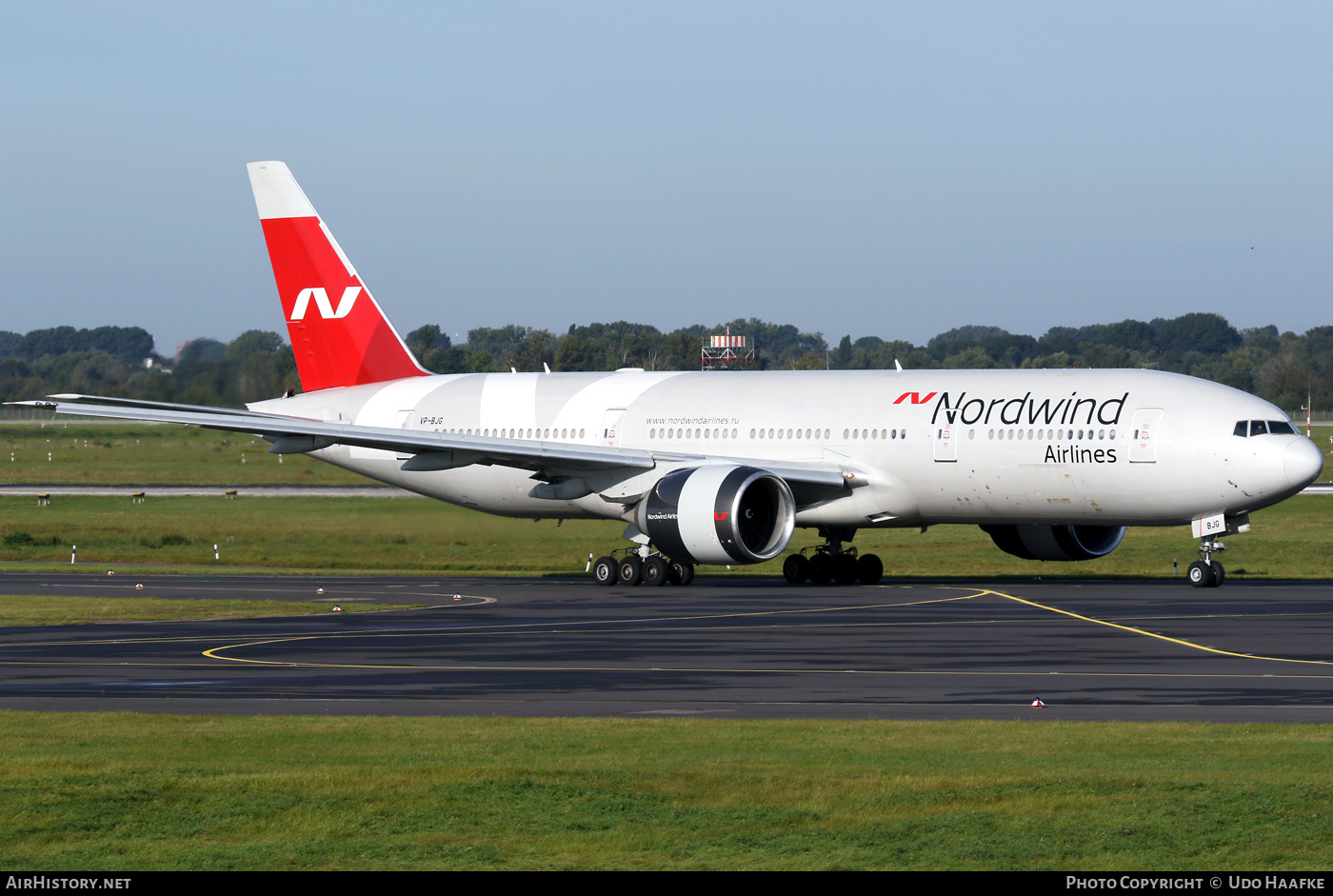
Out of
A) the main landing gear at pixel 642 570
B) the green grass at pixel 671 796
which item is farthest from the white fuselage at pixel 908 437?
the green grass at pixel 671 796

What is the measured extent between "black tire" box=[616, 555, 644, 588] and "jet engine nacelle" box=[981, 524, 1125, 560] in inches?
320

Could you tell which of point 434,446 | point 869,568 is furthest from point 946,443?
point 434,446

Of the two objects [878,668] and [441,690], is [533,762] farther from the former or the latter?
[878,668]

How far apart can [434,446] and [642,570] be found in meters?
5.55

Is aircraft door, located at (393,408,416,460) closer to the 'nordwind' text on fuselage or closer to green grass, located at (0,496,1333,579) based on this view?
green grass, located at (0,496,1333,579)

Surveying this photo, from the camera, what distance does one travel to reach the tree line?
157 feet

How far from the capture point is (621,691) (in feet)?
64.6

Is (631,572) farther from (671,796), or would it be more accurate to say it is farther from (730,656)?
(671,796)

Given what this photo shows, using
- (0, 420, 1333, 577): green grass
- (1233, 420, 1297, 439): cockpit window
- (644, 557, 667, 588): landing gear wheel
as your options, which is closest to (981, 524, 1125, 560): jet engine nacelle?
(0, 420, 1333, 577): green grass

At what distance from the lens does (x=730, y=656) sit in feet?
76.9

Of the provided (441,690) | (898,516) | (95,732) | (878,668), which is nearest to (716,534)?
(898,516)

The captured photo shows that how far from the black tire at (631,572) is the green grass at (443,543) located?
5110 mm

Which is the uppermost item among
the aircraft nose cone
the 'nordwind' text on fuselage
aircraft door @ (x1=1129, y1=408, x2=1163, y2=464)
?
the 'nordwind' text on fuselage

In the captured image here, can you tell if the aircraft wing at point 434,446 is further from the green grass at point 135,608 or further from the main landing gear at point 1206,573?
the main landing gear at point 1206,573
